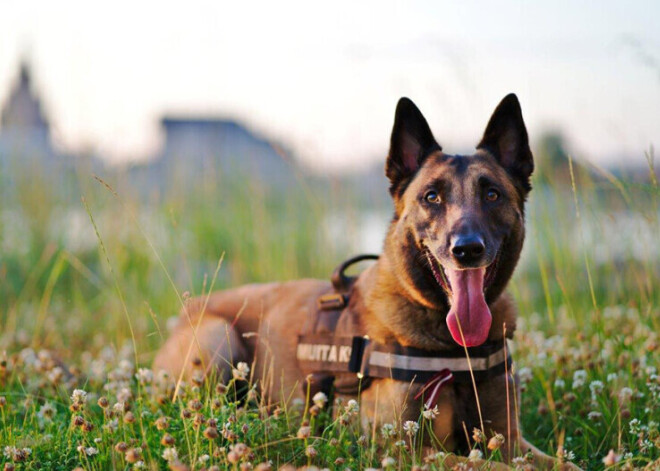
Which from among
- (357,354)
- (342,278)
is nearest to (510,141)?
(342,278)

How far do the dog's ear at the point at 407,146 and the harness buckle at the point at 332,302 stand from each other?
629 millimetres

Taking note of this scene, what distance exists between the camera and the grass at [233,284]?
2904 mm

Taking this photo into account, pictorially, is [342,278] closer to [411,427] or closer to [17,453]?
[411,427]

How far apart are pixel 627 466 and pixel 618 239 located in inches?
137

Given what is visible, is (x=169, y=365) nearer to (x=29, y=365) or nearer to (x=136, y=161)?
(x=29, y=365)

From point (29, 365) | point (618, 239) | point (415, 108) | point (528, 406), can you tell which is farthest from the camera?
point (618, 239)

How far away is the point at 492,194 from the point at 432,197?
28cm

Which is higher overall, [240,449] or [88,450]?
[240,449]

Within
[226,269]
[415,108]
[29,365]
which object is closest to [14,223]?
[226,269]

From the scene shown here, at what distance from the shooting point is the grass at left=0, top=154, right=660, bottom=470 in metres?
2.90

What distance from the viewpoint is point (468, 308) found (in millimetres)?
3111

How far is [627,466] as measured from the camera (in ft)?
8.28

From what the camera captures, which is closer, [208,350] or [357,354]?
[357,354]

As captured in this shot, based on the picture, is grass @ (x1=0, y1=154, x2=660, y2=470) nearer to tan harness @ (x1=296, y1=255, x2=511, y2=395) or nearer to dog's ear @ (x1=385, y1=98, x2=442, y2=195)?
tan harness @ (x1=296, y1=255, x2=511, y2=395)
